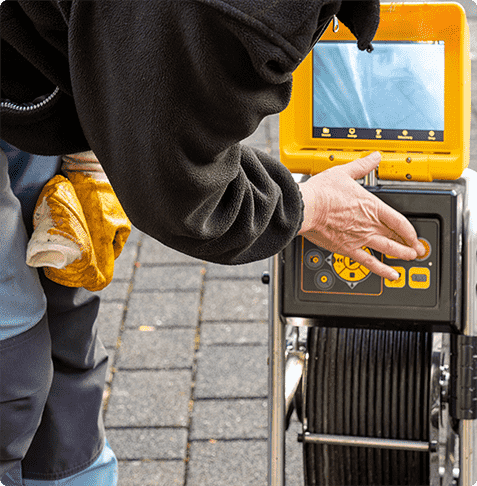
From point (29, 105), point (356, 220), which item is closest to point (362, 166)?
point (356, 220)

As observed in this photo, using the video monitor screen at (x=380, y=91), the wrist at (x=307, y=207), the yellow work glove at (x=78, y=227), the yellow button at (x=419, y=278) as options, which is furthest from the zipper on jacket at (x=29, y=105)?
the yellow button at (x=419, y=278)

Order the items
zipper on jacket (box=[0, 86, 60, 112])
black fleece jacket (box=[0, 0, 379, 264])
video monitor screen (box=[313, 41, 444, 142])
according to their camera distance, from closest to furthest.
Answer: black fleece jacket (box=[0, 0, 379, 264]) → zipper on jacket (box=[0, 86, 60, 112]) → video monitor screen (box=[313, 41, 444, 142])

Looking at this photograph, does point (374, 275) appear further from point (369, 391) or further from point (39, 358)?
point (39, 358)

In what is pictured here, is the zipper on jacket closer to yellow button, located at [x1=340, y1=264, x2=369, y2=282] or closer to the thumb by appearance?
the thumb

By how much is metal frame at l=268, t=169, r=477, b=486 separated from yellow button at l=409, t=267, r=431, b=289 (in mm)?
83

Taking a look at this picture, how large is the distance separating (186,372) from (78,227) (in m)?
1.63

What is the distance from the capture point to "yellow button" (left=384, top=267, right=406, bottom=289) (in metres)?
1.69

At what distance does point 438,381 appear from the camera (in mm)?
1894

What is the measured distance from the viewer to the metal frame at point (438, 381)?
167 centimetres

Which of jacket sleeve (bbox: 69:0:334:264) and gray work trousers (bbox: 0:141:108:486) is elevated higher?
jacket sleeve (bbox: 69:0:334:264)

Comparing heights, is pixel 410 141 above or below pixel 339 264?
above

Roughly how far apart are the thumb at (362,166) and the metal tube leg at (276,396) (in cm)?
33

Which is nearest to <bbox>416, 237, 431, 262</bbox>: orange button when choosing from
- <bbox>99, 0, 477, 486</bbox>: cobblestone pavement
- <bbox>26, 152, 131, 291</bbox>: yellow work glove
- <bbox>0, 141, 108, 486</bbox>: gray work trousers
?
<bbox>26, 152, 131, 291</bbox>: yellow work glove

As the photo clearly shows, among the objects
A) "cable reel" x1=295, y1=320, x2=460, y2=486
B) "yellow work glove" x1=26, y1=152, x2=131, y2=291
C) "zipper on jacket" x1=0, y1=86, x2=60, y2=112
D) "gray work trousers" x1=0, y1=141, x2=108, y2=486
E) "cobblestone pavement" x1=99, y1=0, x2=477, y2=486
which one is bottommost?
"cobblestone pavement" x1=99, y1=0, x2=477, y2=486
